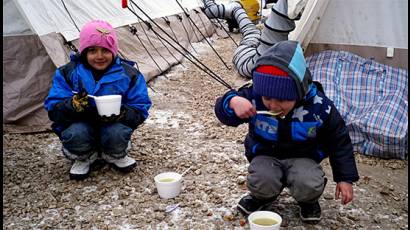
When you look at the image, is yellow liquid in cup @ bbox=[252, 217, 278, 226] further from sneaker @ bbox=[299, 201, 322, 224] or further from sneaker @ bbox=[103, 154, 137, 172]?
sneaker @ bbox=[103, 154, 137, 172]

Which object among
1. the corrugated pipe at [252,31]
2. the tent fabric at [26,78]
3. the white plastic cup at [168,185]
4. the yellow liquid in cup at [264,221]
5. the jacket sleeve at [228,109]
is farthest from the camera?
the corrugated pipe at [252,31]

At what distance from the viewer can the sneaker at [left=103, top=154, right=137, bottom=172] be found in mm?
2829

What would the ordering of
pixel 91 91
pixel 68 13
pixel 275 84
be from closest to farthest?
pixel 275 84
pixel 91 91
pixel 68 13

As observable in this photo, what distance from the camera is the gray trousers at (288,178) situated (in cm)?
209

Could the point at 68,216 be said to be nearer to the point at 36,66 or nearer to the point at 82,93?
the point at 82,93

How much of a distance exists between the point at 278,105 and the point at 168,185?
779 millimetres

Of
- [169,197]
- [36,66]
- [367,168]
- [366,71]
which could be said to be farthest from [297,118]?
[36,66]

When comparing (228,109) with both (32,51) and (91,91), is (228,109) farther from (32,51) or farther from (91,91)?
(32,51)

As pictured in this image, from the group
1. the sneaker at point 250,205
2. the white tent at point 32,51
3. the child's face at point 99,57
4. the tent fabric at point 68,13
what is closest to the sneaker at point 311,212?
the sneaker at point 250,205

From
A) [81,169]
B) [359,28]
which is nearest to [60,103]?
[81,169]

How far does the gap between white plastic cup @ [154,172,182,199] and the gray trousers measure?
0.48m

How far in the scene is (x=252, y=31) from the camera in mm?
5969

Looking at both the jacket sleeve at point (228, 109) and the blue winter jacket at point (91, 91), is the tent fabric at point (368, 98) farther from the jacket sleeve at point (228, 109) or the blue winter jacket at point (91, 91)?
the blue winter jacket at point (91, 91)

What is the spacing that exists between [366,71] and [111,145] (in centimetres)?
201
